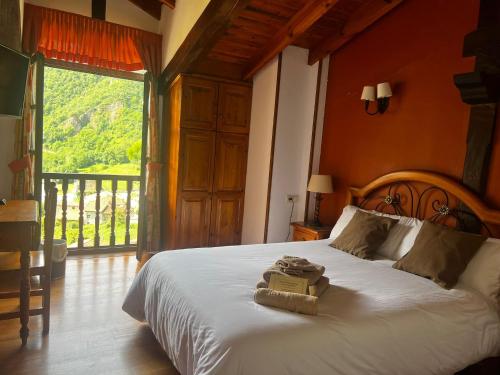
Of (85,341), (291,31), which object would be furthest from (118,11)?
(85,341)

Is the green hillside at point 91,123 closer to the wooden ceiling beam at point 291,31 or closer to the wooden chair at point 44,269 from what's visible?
the wooden ceiling beam at point 291,31

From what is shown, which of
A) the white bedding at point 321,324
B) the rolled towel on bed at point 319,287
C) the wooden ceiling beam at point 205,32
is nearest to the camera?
the white bedding at point 321,324

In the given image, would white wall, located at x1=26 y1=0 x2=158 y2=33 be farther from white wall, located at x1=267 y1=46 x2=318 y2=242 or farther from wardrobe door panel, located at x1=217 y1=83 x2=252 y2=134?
white wall, located at x1=267 y1=46 x2=318 y2=242

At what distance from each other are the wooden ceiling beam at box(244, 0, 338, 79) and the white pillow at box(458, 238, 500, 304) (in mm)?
2122

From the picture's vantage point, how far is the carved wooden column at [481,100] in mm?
2215

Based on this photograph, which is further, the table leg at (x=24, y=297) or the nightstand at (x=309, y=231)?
the nightstand at (x=309, y=231)

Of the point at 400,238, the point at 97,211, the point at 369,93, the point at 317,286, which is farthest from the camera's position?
the point at 97,211

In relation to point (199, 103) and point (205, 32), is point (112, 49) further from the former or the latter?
point (205, 32)

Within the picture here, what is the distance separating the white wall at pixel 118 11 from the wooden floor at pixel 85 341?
2.93 meters

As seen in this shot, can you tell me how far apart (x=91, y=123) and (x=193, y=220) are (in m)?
1.73

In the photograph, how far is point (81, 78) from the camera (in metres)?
4.03

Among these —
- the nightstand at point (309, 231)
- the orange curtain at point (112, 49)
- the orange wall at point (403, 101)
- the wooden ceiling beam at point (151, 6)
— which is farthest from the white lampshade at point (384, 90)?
the wooden ceiling beam at point (151, 6)

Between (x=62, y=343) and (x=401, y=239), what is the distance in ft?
8.27

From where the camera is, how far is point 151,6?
4.16 metres
